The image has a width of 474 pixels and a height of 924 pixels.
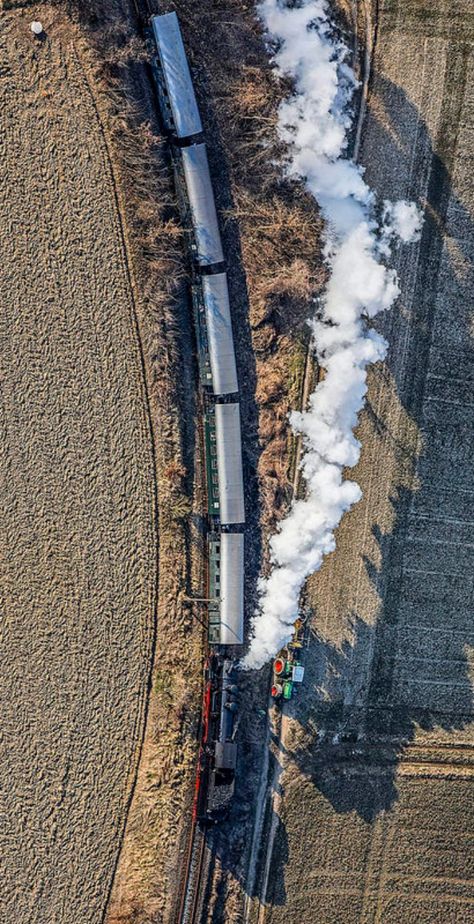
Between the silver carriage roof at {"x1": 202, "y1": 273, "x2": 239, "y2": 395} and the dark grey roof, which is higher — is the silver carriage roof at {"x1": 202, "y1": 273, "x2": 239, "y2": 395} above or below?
below

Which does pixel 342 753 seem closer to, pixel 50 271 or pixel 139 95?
pixel 50 271

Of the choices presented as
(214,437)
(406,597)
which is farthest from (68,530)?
(406,597)

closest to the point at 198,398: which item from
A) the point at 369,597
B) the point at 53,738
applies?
the point at 369,597

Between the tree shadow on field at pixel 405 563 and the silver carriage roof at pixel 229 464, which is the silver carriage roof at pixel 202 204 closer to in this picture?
the silver carriage roof at pixel 229 464

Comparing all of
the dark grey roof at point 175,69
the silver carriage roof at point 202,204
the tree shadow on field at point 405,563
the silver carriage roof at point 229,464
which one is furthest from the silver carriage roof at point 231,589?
the dark grey roof at point 175,69

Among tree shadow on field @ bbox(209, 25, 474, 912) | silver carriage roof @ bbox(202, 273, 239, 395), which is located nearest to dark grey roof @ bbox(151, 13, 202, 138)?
silver carriage roof @ bbox(202, 273, 239, 395)

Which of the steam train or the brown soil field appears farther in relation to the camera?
the brown soil field

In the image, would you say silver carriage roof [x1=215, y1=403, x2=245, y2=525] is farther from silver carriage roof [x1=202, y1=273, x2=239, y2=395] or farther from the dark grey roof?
the dark grey roof
